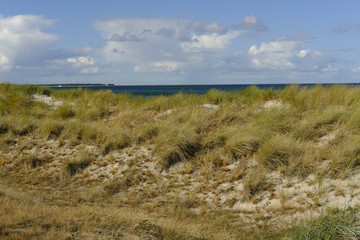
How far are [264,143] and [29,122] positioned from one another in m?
9.47

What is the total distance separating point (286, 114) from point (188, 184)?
4291 mm

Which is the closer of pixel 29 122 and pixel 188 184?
pixel 188 184

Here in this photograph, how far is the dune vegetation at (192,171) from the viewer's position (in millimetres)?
6832

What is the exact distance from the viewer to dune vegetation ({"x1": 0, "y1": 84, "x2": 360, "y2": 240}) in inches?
269

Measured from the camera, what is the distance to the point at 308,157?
950 centimetres

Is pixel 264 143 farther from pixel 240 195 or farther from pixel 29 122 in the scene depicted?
pixel 29 122

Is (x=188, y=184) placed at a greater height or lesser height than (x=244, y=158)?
lesser

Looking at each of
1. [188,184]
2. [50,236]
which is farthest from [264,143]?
[50,236]

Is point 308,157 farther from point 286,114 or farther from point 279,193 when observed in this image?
point 286,114

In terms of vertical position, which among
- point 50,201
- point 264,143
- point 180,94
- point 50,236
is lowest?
point 50,201

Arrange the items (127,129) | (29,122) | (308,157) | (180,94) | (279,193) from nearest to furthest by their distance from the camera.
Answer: (279,193) < (308,157) < (127,129) < (29,122) < (180,94)

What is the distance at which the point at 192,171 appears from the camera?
1068 cm

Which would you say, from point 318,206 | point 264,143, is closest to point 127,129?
point 264,143

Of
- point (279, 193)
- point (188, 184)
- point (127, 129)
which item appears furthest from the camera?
point (127, 129)
